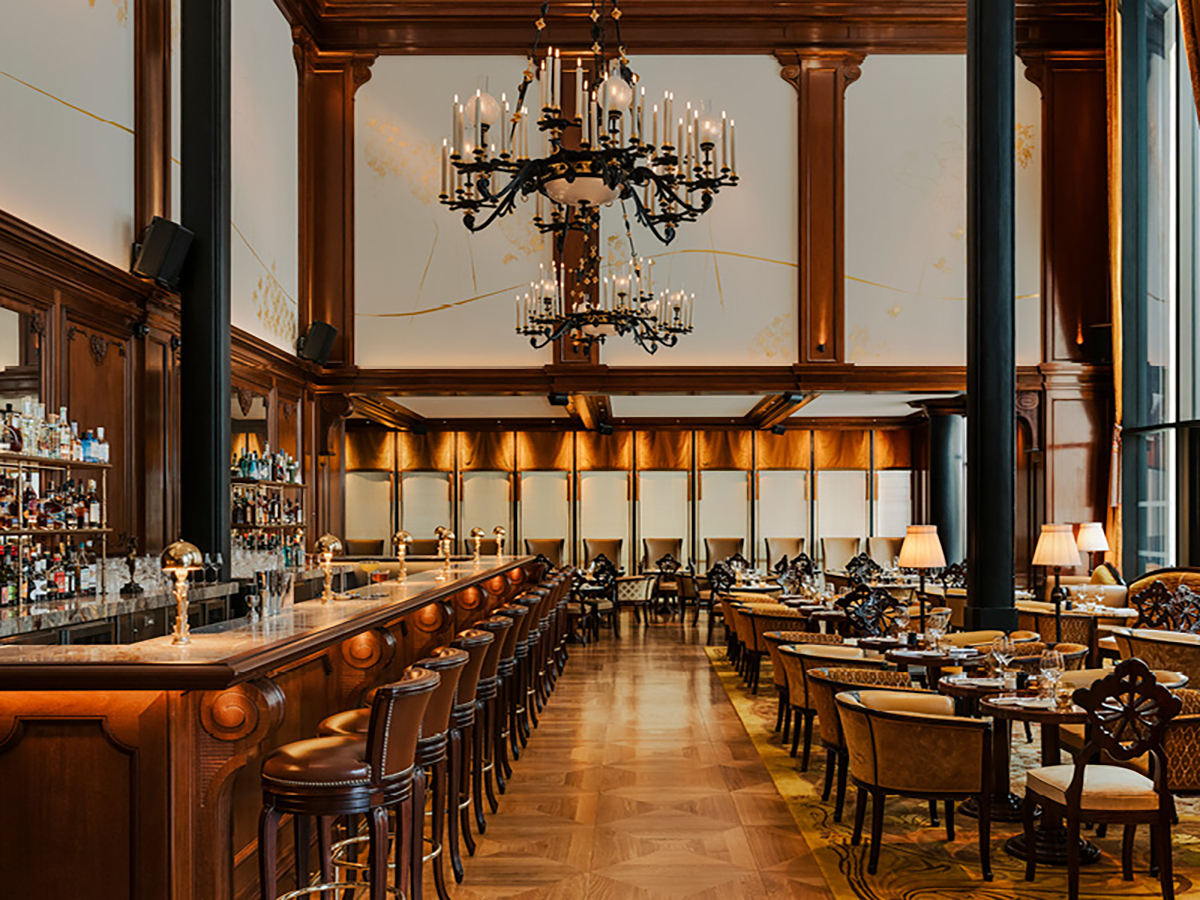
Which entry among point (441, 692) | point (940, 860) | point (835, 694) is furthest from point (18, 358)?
point (940, 860)

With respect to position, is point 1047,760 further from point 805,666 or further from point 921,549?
point 921,549

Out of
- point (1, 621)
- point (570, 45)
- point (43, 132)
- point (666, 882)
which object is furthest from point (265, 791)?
point (570, 45)

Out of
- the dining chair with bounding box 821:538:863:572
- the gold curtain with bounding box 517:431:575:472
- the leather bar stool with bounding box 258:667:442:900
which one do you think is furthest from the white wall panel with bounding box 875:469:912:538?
the leather bar stool with bounding box 258:667:442:900

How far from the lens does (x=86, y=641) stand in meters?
5.89

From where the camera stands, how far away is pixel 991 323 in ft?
28.0

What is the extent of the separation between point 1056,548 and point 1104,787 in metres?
4.05

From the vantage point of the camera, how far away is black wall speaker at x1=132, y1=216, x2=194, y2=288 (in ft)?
24.9

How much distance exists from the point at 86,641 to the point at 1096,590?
9044 mm

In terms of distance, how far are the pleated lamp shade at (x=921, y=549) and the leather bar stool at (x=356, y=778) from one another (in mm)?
5052

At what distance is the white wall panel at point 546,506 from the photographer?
58.8 ft

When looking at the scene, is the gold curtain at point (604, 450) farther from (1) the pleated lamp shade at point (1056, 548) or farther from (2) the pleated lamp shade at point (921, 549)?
(2) the pleated lamp shade at point (921, 549)

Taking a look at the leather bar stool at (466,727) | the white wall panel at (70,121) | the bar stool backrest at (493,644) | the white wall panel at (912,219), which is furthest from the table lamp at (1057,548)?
the white wall panel at (70,121)

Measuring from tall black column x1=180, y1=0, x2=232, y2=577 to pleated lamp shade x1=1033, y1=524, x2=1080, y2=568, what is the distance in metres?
5.77

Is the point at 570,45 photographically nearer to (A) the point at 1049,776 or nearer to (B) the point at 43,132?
(B) the point at 43,132
